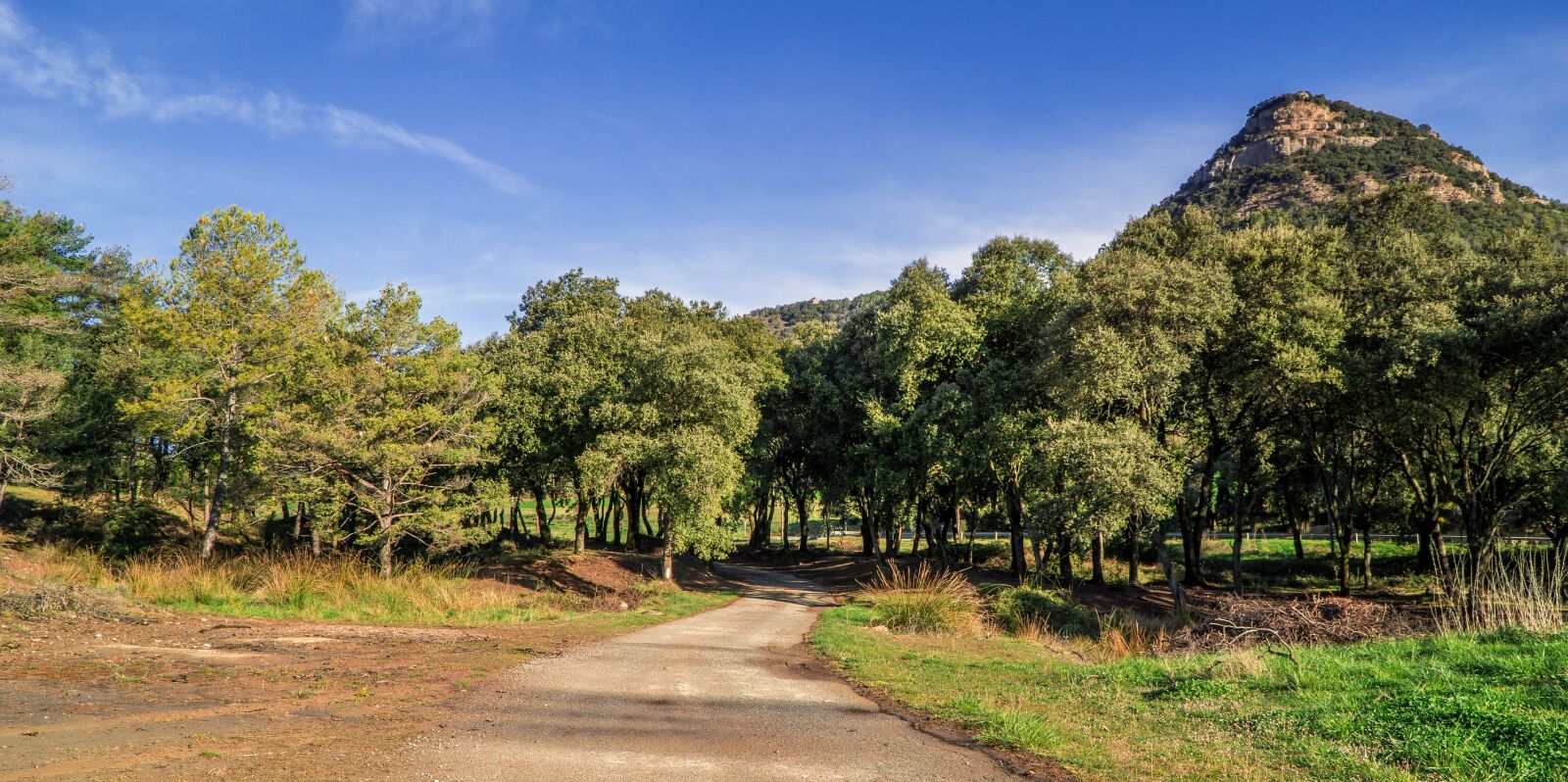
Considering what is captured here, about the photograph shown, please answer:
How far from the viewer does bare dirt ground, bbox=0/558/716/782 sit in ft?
19.9

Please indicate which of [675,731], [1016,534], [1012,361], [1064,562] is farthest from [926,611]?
[1064,562]

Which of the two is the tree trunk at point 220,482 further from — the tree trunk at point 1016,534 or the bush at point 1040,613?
the tree trunk at point 1016,534

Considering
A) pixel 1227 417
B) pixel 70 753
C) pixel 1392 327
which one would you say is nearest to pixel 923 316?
pixel 1227 417

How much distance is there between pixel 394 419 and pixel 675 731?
64.2 ft

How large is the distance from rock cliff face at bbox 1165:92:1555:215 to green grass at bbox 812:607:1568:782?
309 feet

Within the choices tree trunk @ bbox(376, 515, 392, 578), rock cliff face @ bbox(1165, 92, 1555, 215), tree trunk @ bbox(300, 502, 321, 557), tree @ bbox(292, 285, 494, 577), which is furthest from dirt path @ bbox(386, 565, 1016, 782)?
rock cliff face @ bbox(1165, 92, 1555, 215)

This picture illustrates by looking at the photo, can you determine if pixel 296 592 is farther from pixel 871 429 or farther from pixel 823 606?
pixel 871 429

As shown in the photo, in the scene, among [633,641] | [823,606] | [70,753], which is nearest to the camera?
[70,753]

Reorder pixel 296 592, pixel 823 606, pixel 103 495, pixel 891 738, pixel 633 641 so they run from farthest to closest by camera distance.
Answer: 1. pixel 103 495
2. pixel 823 606
3. pixel 296 592
4. pixel 633 641
5. pixel 891 738

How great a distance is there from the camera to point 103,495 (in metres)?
34.7

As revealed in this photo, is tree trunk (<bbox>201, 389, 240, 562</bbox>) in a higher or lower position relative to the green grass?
higher

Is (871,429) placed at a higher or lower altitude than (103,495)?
higher

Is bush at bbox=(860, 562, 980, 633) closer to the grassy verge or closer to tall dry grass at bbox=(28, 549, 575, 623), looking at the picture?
the grassy verge

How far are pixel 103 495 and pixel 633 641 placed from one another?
113 ft
